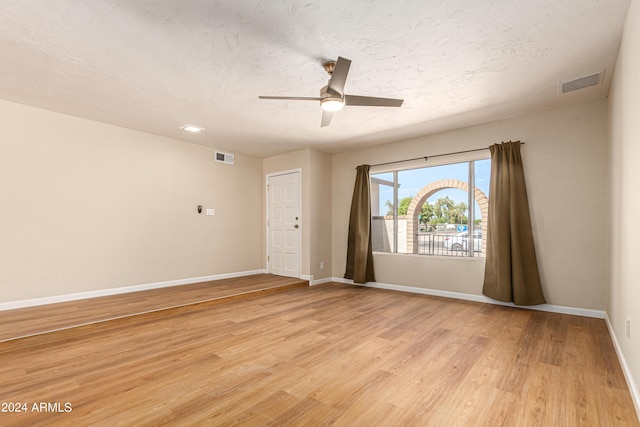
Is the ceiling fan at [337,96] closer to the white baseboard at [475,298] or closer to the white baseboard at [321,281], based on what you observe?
the white baseboard at [475,298]

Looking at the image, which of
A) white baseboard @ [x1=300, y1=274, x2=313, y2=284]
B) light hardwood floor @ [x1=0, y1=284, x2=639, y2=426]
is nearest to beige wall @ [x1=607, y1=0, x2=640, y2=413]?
light hardwood floor @ [x1=0, y1=284, x2=639, y2=426]

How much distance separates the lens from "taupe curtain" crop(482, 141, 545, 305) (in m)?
4.03

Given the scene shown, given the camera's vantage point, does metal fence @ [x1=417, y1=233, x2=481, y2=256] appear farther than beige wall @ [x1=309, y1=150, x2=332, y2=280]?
No

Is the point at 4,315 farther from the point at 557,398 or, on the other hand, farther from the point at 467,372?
the point at 557,398

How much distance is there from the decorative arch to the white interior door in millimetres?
2125

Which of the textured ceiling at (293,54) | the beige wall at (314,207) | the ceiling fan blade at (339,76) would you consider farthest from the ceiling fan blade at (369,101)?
the beige wall at (314,207)

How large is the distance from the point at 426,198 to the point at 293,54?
3413 millimetres

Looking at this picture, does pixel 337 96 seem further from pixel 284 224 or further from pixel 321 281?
pixel 321 281

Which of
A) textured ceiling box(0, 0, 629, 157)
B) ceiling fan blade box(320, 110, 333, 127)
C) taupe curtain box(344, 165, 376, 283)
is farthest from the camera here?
taupe curtain box(344, 165, 376, 283)

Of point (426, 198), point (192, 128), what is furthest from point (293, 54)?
point (426, 198)

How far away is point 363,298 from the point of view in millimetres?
4824

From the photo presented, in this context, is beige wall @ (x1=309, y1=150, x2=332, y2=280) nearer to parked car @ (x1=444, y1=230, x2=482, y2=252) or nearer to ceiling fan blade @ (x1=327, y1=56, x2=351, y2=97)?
parked car @ (x1=444, y1=230, x2=482, y2=252)

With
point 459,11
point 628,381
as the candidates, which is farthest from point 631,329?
point 459,11

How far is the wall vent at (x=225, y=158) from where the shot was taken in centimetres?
593
